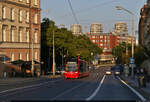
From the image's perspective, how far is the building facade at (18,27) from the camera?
5984 cm

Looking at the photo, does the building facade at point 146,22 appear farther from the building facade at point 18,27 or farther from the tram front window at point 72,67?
the tram front window at point 72,67

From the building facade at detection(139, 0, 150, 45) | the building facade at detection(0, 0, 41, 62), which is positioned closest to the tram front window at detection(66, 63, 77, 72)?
the building facade at detection(0, 0, 41, 62)

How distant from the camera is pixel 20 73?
62.1m

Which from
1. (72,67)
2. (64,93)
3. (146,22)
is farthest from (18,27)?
(64,93)

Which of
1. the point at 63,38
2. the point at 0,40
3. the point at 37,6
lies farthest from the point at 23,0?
the point at 63,38

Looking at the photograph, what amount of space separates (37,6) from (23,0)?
4809mm

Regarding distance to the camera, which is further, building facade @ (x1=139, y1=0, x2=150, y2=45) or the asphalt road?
building facade @ (x1=139, y1=0, x2=150, y2=45)

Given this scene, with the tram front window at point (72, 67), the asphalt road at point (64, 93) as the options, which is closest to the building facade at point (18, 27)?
the tram front window at point (72, 67)

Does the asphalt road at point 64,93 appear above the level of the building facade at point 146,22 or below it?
below

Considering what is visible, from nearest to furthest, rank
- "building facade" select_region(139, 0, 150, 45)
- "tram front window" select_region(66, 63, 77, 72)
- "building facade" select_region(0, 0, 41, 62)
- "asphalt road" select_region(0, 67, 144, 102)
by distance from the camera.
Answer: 1. "asphalt road" select_region(0, 67, 144, 102)
2. "tram front window" select_region(66, 63, 77, 72)
3. "building facade" select_region(0, 0, 41, 62)
4. "building facade" select_region(139, 0, 150, 45)

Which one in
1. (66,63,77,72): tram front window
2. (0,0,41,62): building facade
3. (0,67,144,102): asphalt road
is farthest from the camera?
(0,0,41,62): building facade

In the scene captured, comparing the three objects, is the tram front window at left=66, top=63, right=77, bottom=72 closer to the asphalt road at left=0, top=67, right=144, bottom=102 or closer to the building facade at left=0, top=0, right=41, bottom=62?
the building facade at left=0, top=0, right=41, bottom=62

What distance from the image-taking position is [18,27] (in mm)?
64312

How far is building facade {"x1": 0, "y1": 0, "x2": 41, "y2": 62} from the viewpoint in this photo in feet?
196
